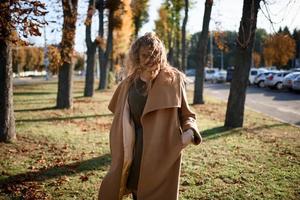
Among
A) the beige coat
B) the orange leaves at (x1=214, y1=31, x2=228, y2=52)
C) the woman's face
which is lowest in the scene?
the beige coat

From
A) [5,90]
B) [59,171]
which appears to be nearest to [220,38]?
[5,90]

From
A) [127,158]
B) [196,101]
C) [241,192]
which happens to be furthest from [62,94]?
[127,158]

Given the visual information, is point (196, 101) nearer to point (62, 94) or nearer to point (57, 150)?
point (62, 94)

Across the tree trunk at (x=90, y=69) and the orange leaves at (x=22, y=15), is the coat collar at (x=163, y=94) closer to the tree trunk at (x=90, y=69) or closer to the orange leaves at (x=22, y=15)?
the orange leaves at (x=22, y=15)

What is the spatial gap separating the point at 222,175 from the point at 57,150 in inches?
151

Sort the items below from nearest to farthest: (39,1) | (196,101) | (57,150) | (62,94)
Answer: (39,1)
(57,150)
(62,94)
(196,101)

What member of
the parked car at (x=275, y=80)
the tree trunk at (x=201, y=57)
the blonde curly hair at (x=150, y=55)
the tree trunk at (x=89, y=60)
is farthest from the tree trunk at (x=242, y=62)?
the parked car at (x=275, y=80)

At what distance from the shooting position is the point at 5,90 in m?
8.49

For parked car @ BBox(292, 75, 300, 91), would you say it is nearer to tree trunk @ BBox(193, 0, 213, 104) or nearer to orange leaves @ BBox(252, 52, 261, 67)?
tree trunk @ BBox(193, 0, 213, 104)

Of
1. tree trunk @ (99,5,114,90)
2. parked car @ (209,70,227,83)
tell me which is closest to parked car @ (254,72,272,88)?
parked car @ (209,70,227,83)

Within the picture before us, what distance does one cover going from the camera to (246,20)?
11078 mm

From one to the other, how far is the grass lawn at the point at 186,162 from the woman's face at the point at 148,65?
2554mm

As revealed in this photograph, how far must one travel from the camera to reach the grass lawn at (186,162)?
5.71 metres

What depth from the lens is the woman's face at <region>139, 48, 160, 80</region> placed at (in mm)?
3465
